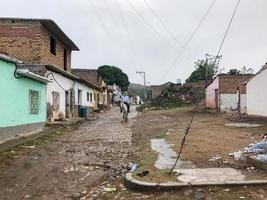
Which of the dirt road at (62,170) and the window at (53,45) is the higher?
the window at (53,45)

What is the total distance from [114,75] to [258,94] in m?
62.4

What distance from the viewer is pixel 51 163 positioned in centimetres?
1030

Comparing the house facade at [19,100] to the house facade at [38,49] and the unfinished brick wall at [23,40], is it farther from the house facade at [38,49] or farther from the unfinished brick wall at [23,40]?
the unfinished brick wall at [23,40]

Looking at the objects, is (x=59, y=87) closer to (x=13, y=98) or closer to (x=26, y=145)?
(x=13, y=98)

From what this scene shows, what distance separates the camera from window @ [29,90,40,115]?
59.5 ft

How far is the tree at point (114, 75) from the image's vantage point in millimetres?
83812

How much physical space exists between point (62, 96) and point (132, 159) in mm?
15376

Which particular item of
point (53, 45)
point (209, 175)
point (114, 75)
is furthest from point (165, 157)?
point (114, 75)

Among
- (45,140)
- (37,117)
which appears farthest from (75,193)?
(37,117)

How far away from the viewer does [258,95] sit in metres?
24.3

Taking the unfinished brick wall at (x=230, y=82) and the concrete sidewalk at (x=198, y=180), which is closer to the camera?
the concrete sidewalk at (x=198, y=180)

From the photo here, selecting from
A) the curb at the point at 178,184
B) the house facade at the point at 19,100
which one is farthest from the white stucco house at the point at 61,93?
the curb at the point at 178,184

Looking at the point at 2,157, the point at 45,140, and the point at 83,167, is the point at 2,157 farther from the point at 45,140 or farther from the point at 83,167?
the point at 45,140

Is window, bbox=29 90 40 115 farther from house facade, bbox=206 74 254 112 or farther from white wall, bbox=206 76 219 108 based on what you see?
white wall, bbox=206 76 219 108
